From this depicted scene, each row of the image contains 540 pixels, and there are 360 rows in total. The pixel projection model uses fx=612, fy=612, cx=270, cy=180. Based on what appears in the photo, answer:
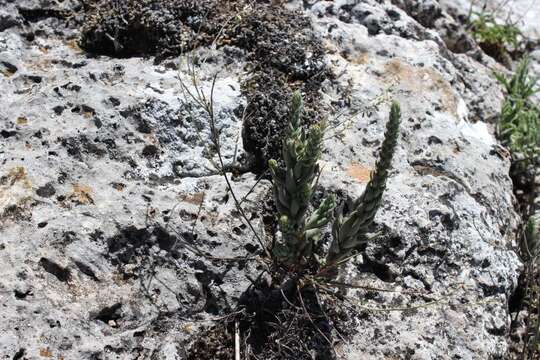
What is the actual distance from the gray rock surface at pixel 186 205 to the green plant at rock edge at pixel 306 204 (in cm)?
32

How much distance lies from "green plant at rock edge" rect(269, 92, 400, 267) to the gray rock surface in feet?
1.07

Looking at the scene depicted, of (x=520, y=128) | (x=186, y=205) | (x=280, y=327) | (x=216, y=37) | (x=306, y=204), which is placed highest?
(x=216, y=37)

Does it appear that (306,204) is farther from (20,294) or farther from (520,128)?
(520,128)

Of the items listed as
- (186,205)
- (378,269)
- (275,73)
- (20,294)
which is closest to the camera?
(20,294)

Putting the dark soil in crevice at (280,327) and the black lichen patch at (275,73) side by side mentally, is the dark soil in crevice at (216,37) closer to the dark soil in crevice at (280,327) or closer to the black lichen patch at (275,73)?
the black lichen patch at (275,73)

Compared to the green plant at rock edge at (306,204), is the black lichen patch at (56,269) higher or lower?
lower

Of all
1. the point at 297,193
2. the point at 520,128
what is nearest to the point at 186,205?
the point at 297,193

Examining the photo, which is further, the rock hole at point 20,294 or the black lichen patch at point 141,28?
the black lichen patch at point 141,28

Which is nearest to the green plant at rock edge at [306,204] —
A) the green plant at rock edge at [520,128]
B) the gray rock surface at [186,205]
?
the gray rock surface at [186,205]

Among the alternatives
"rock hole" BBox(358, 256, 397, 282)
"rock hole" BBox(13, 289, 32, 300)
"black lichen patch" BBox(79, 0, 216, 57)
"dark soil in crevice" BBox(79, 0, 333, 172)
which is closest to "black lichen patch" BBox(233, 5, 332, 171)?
"dark soil in crevice" BBox(79, 0, 333, 172)

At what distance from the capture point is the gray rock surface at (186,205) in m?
3.21

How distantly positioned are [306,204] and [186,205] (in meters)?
0.80

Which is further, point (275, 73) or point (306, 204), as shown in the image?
point (275, 73)

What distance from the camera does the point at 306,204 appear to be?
3.22 m
